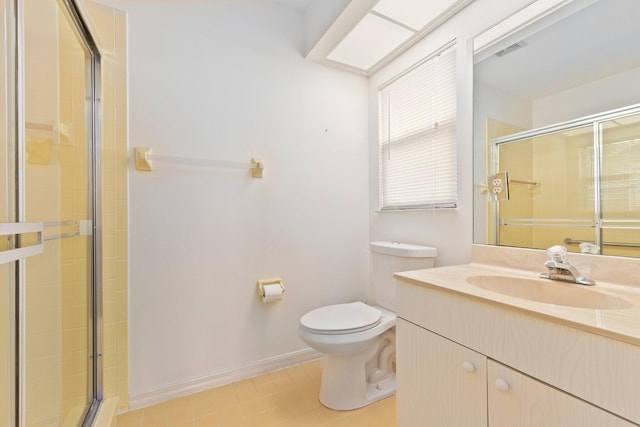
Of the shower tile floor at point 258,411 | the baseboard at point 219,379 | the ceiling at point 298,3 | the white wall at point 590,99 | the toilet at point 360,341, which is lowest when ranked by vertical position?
the shower tile floor at point 258,411

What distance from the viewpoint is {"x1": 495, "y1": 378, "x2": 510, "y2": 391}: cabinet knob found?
2.44 feet

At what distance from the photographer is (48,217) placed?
3.55ft

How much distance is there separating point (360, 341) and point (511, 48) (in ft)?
5.22

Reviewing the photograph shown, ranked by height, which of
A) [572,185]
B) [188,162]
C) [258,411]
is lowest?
[258,411]

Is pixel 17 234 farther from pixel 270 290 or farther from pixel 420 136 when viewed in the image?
pixel 420 136

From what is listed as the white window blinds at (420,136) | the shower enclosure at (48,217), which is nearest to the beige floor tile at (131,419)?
the shower enclosure at (48,217)

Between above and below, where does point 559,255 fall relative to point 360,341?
above

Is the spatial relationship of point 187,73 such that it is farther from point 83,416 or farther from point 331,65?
point 83,416

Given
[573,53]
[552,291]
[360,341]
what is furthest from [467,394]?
[573,53]

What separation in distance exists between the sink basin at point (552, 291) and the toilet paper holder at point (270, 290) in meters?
1.11

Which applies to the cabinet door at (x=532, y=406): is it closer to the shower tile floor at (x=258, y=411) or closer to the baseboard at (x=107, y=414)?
the shower tile floor at (x=258, y=411)

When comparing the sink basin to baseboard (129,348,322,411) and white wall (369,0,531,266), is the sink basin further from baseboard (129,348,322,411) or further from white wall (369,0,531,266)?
baseboard (129,348,322,411)

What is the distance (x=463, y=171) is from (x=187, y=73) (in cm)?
165

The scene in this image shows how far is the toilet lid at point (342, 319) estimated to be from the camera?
1.41m
